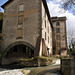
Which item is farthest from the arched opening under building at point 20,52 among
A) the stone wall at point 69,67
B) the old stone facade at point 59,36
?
the old stone facade at point 59,36

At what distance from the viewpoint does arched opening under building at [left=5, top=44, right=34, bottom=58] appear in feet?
58.7

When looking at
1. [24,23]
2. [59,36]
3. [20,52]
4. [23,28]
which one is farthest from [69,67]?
[59,36]

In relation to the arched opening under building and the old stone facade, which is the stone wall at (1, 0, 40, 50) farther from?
the old stone facade

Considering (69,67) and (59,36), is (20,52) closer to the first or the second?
(69,67)

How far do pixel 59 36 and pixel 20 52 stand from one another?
16.8 meters

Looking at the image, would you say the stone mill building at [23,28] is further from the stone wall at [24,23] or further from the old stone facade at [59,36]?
the old stone facade at [59,36]

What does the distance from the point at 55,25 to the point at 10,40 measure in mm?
19072

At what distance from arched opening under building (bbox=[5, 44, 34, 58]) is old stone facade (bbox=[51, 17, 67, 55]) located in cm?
1327

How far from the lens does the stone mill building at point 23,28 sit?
16.3m

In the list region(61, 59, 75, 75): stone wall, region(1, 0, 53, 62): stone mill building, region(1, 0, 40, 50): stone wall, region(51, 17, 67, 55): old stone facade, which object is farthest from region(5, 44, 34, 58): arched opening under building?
region(51, 17, 67, 55): old stone facade

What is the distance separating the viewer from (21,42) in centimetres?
1712

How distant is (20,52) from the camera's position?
19.0 meters

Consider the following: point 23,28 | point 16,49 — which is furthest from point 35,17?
point 16,49

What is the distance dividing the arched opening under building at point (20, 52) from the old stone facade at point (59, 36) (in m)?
13.3
